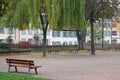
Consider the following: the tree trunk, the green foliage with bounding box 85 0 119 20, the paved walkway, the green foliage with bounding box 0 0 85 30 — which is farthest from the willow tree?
the tree trunk

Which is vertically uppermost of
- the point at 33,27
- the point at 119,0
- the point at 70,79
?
the point at 119,0

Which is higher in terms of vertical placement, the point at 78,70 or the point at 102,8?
the point at 102,8

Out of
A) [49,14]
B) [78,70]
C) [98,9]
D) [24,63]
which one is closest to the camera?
[24,63]

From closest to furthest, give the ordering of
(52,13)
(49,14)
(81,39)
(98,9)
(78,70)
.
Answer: (78,70)
(52,13)
(49,14)
(98,9)
(81,39)

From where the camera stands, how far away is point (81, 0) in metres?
28.6

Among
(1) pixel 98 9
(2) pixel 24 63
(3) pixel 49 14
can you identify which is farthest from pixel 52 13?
(1) pixel 98 9

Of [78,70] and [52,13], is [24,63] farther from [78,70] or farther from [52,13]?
[52,13]

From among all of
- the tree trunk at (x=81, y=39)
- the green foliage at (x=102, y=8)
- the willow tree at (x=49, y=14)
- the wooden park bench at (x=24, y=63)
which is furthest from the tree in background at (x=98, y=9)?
the wooden park bench at (x=24, y=63)

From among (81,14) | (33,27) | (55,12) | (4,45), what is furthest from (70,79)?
(4,45)

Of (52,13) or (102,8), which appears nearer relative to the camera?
(52,13)

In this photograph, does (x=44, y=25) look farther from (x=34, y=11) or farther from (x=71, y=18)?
(x=71, y=18)

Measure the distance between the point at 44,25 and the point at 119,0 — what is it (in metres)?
15.9

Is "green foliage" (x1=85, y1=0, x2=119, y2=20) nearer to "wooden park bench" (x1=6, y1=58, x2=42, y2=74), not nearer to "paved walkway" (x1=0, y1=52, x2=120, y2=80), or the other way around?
"paved walkway" (x1=0, y1=52, x2=120, y2=80)

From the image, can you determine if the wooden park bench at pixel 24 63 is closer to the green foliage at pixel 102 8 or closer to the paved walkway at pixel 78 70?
the paved walkway at pixel 78 70
